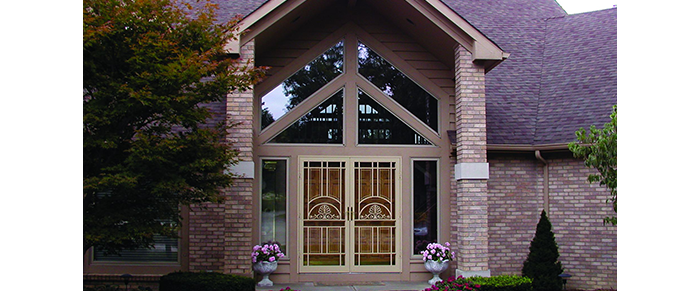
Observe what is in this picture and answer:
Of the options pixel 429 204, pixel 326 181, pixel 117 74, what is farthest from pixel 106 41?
pixel 429 204

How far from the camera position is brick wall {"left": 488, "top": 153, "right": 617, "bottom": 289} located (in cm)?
1121

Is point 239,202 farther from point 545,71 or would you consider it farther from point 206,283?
point 545,71

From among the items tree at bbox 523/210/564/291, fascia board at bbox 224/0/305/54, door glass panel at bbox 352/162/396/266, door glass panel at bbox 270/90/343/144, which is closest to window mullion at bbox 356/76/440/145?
door glass panel at bbox 270/90/343/144

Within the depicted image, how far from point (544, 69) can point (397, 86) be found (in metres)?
4.32

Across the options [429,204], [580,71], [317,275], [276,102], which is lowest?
[317,275]

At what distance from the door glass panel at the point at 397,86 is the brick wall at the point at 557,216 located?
1493mm

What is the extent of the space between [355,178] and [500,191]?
2823 millimetres

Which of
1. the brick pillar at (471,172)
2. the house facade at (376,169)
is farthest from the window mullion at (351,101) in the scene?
the brick pillar at (471,172)

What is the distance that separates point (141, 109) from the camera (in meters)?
7.77

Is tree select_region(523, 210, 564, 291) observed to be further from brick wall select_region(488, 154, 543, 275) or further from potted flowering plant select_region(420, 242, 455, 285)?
Answer: potted flowering plant select_region(420, 242, 455, 285)

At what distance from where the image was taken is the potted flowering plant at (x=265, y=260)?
10359mm

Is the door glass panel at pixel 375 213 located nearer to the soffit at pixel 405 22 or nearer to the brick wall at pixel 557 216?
the brick wall at pixel 557 216

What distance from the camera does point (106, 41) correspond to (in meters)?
7.52

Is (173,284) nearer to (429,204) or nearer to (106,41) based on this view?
(106,41)
